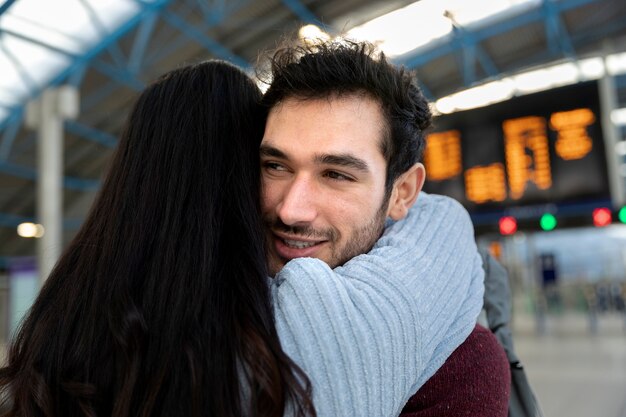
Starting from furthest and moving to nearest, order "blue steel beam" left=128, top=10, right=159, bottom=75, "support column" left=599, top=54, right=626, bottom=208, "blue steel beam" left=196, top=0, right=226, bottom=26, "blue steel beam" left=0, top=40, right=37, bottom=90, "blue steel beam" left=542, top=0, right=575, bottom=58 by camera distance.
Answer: "blue steel beam" left=542, top=0, right=575, bottom=58 → "blue steel beam" left=0, top=40, right=37, bottom=90 → "blue steel beam" left=128, top=10, right=159, bottom=75 → "blue steel beam" left=196, top=0, right=226, bottom=26 → "support column" left=599, top=54, right=626, bottom=208

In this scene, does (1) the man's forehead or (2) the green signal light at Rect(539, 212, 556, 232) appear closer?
(1) the man's forehead

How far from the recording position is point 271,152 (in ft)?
4.72


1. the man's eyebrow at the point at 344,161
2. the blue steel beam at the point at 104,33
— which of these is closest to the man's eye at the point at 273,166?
the man's eyebrow at the point at 344,161

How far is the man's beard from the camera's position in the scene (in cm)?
144

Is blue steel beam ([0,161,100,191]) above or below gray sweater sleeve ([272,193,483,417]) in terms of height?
above

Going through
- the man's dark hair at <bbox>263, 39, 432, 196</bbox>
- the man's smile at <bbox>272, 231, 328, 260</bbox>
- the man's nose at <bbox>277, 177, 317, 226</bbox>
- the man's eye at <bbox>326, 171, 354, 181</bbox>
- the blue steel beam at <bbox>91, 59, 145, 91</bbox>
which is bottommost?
the man's smile at <bbox>272, 231, 328, 260</bbox>

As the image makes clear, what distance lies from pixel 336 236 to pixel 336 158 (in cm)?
20

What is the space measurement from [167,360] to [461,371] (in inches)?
25.6

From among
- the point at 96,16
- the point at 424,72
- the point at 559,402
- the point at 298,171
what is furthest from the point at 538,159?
the point at 424,72

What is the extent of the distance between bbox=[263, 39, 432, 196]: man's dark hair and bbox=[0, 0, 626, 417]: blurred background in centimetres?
13

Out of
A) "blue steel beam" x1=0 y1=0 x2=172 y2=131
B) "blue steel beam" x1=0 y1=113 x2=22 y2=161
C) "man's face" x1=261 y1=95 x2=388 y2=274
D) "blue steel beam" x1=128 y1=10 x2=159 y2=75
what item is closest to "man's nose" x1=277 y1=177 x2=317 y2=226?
"man's face" x1=261 y1=95 x2=388 y2=274

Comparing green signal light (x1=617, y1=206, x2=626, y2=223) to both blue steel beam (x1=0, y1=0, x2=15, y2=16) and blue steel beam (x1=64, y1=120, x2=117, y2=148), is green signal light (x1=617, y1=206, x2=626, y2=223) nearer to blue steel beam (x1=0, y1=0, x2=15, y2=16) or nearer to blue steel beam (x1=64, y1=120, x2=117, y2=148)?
blue steel beam (x1=0, y1=0, x2=15, y2=16)

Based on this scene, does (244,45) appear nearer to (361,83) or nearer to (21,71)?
(21,71)

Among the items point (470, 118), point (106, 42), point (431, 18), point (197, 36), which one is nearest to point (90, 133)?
point (106, 42)
